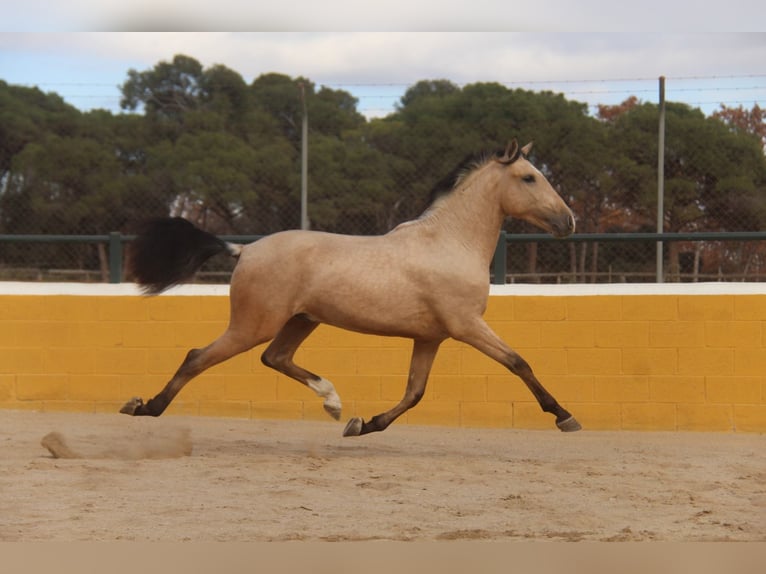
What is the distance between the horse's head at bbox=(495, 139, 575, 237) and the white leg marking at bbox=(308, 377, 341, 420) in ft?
4.57

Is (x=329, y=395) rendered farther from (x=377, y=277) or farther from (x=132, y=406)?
(x=132, y=406)

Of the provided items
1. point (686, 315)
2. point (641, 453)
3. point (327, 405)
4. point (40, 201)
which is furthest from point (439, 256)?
point (40, 201)

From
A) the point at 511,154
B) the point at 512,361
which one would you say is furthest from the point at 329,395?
the point at 511,154

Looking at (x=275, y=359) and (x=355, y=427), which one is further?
(x=275, y=359)

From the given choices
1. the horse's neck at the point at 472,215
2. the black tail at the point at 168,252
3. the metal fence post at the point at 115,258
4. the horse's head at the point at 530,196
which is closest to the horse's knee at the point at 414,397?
the horse's neck at the point at 472,215

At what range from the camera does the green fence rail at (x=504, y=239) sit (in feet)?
26.8

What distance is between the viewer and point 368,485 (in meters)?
5.35

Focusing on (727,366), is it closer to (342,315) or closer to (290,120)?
(342,315)

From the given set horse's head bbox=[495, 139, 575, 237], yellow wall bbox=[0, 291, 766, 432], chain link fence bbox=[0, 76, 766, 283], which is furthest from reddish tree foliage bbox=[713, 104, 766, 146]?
horse's head bbox=[495, 139, 575, 237]

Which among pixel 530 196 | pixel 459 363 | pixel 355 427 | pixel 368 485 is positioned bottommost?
pixel 368 485

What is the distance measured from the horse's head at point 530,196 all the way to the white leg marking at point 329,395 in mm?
1394

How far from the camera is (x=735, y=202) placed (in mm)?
8789

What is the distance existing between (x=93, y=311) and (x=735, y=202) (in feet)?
16.4

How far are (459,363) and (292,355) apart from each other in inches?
80.6
